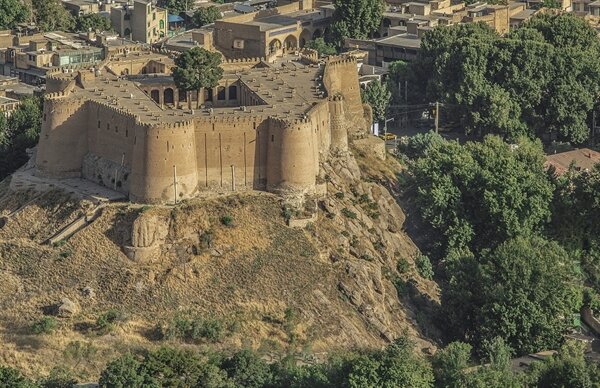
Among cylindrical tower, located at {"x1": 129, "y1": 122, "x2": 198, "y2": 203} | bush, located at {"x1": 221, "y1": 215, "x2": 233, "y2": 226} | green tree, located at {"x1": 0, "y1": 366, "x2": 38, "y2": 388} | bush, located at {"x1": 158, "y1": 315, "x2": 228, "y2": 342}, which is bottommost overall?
green tree, located at {"x1": 0, "y1": 366, "x2": 38, "y2": 388}

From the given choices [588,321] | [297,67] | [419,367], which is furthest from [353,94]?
[419,367]

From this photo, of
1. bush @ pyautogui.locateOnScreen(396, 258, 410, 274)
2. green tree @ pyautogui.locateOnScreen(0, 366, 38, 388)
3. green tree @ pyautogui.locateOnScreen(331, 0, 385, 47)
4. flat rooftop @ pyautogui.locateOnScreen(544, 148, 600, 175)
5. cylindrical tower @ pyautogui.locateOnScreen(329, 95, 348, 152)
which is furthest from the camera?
green tree @ pyautogui.locateOnScreen(331, 0, 385, 47)

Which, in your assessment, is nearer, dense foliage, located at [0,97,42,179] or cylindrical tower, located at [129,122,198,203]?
cylindrical tower, located at [129,122,198,203]

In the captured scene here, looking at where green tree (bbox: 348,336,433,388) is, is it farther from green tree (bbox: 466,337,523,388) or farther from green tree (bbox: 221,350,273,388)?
green tree (bbox: 221,350,273,388)

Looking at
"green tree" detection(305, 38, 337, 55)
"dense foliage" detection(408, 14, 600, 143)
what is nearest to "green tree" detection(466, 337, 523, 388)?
"dense foliage" detection(408, 14, 600, 143)

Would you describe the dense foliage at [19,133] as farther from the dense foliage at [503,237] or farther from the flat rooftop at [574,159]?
the flat rooftop at [574,159]

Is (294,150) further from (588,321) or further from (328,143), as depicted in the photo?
(588,321)
